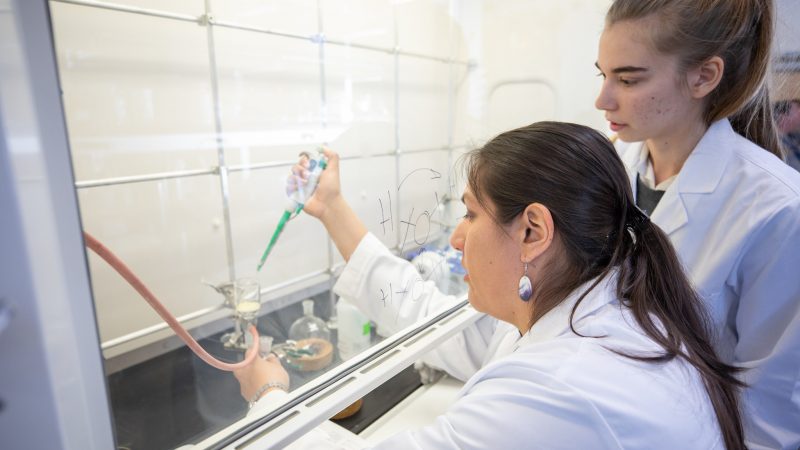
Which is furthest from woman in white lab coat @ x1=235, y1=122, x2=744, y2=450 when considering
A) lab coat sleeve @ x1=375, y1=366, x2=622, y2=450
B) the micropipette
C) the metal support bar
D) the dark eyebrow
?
the metal support bar

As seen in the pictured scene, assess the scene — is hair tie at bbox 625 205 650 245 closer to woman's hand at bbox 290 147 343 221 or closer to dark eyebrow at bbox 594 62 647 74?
dark eyebrow at bbox 594 62 647 74

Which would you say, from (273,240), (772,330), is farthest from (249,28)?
(772,330)

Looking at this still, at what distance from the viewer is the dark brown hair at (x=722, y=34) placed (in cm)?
82

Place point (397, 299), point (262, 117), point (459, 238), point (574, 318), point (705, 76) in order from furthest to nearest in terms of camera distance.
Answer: point (262, 117) < point (397, 299) < point (705, 76) < point (459, 238) < point (574, 318)

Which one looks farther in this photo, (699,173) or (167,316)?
(699,173)

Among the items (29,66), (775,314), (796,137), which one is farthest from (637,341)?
(796,137)

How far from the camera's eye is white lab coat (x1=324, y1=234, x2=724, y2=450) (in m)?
0.49

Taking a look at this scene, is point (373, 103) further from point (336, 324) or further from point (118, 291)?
point (118, 291)

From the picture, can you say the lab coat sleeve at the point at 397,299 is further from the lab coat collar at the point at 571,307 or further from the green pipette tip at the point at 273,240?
the lab coat collar at the point at 571,307

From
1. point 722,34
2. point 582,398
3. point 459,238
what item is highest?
point 722,34

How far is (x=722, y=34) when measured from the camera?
830mm

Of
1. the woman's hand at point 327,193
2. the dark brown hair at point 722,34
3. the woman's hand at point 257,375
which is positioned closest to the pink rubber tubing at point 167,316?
the woman's hand at point 257,375

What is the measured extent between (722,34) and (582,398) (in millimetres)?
754

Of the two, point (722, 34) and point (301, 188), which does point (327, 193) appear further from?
point (722, 34)
